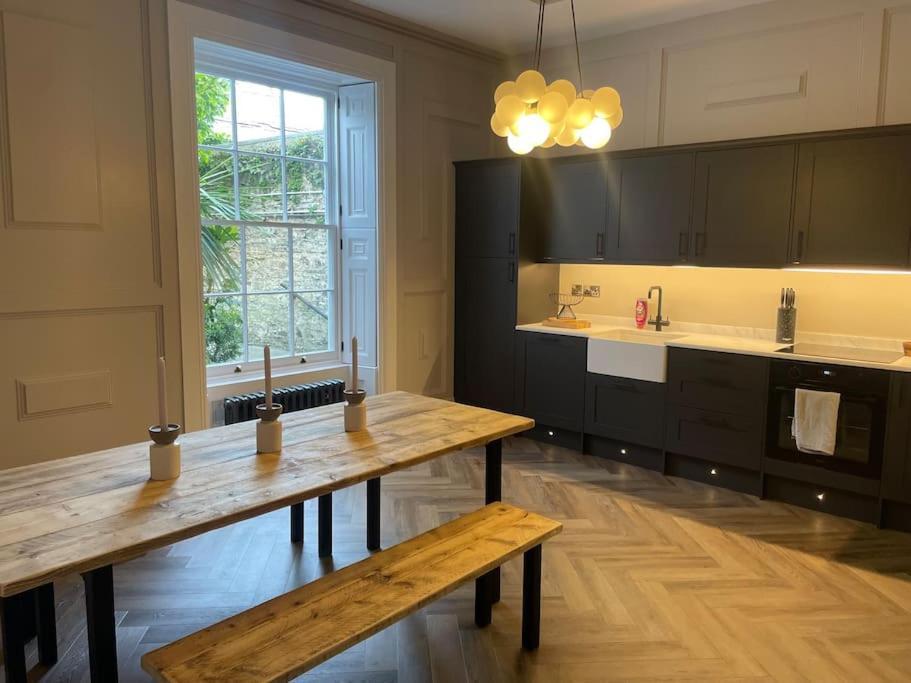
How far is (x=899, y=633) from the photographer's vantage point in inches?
105

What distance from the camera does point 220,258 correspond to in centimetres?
437

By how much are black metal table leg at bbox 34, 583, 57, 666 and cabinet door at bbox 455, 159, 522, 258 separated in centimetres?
355

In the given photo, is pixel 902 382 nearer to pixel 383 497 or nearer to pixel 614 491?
pixel 614 491

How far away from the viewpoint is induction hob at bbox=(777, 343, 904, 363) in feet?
12.5

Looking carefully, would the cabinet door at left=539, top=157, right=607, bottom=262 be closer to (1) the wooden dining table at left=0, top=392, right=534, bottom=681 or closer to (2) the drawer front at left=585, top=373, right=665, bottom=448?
(2) the drawer front at left=585, top=373, right=665, bottom=448

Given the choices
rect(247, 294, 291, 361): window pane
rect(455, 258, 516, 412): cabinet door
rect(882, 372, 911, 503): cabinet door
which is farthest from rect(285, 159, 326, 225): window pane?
rect(882, 372, 911, 503): cabinet door

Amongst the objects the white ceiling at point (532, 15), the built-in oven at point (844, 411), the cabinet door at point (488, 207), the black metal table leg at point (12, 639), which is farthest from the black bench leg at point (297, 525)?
the white ceiling at point (532, 15)

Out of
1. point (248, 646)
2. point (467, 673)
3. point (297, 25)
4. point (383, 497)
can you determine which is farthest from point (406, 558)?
point (297, 25)

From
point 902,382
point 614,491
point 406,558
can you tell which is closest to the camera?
point 406,558

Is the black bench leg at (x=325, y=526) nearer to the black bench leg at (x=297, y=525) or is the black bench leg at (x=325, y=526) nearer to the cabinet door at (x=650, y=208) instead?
the black bench leg at (x=297, y=525)

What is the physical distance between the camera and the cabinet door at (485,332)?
514 cm

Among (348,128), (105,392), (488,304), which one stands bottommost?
(105,392)

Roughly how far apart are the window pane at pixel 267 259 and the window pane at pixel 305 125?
0.59 metres

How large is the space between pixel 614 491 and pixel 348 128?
120 inches
